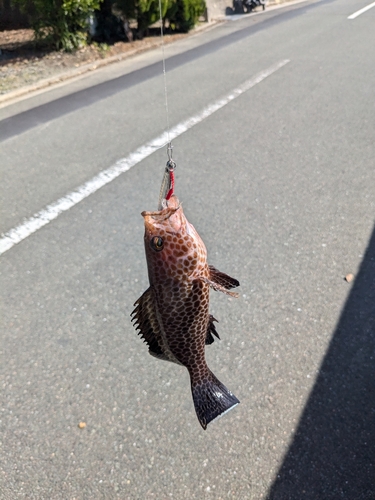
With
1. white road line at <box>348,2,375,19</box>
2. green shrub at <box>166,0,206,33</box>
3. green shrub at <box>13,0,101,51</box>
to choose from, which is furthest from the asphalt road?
white road line at <box>348,2,375,19</box>

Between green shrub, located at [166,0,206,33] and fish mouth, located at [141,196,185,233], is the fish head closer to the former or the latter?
fish mouth, located at [141,196,185,233]

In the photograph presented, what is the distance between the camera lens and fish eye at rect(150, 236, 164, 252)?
128cm

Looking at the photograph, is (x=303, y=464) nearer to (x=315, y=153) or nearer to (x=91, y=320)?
(x=91, y=320)

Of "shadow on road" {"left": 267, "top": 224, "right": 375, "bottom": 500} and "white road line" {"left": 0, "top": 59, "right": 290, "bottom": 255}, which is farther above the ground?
"white road line" {"left": 0, "top": 59, "right": 290, "bottom": 255}

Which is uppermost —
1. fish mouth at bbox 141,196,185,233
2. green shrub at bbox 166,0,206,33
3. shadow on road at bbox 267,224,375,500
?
fish mouth at bbox 141,196,185,233

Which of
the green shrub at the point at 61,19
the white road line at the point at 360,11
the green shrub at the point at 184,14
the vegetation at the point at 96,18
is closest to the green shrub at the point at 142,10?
the vegetation at the point at 96,18

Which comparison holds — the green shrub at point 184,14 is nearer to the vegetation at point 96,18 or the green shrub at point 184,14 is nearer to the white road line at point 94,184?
the vegetation at point 96,18

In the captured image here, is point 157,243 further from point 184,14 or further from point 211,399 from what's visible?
point 184,14

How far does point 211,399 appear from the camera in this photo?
1.47 m

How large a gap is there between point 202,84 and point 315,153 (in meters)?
3.62

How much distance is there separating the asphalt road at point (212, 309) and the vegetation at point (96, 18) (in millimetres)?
4186

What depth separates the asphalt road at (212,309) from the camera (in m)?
2.86

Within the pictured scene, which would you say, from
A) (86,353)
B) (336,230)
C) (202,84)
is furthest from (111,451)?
(202,84)

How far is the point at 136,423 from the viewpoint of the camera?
10.1ft
